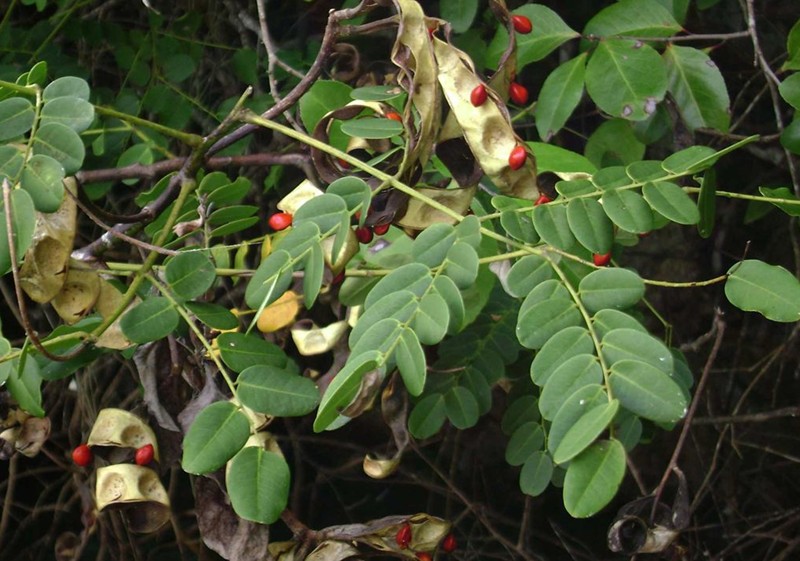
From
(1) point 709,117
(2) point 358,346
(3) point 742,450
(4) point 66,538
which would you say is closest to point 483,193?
(1) point 709,117

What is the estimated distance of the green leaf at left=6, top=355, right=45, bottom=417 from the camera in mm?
966

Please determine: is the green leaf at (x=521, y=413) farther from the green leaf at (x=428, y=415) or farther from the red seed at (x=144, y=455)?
the red seed at (x=144, y=455)

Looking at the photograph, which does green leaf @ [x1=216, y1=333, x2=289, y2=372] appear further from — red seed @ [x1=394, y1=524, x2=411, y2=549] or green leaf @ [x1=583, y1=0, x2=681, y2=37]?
green leaf @ [x1=583, y1=0, x2=681, y2=37]

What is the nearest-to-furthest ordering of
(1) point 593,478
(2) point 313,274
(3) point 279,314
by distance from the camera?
(1) point 593,478
(2) point 313,274
(3) point 279,314

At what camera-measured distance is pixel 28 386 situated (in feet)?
3.19

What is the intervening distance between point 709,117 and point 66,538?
1121mm

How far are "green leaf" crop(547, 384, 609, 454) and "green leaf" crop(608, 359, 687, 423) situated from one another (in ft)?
0.05

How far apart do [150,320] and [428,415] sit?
40 centimetres

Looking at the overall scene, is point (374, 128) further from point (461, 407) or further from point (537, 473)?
point (537, 473)

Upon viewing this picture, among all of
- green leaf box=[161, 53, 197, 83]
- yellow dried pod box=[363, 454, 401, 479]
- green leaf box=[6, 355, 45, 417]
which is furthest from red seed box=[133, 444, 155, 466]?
green leaf box=[161, 53, 197, 83]

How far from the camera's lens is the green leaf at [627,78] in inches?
49.3

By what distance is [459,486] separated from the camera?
79.9 inches

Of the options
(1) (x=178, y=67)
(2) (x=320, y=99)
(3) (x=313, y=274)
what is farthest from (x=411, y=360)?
(1) (x=178, y=67)

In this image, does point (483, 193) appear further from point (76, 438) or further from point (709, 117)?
point (76, 438)
